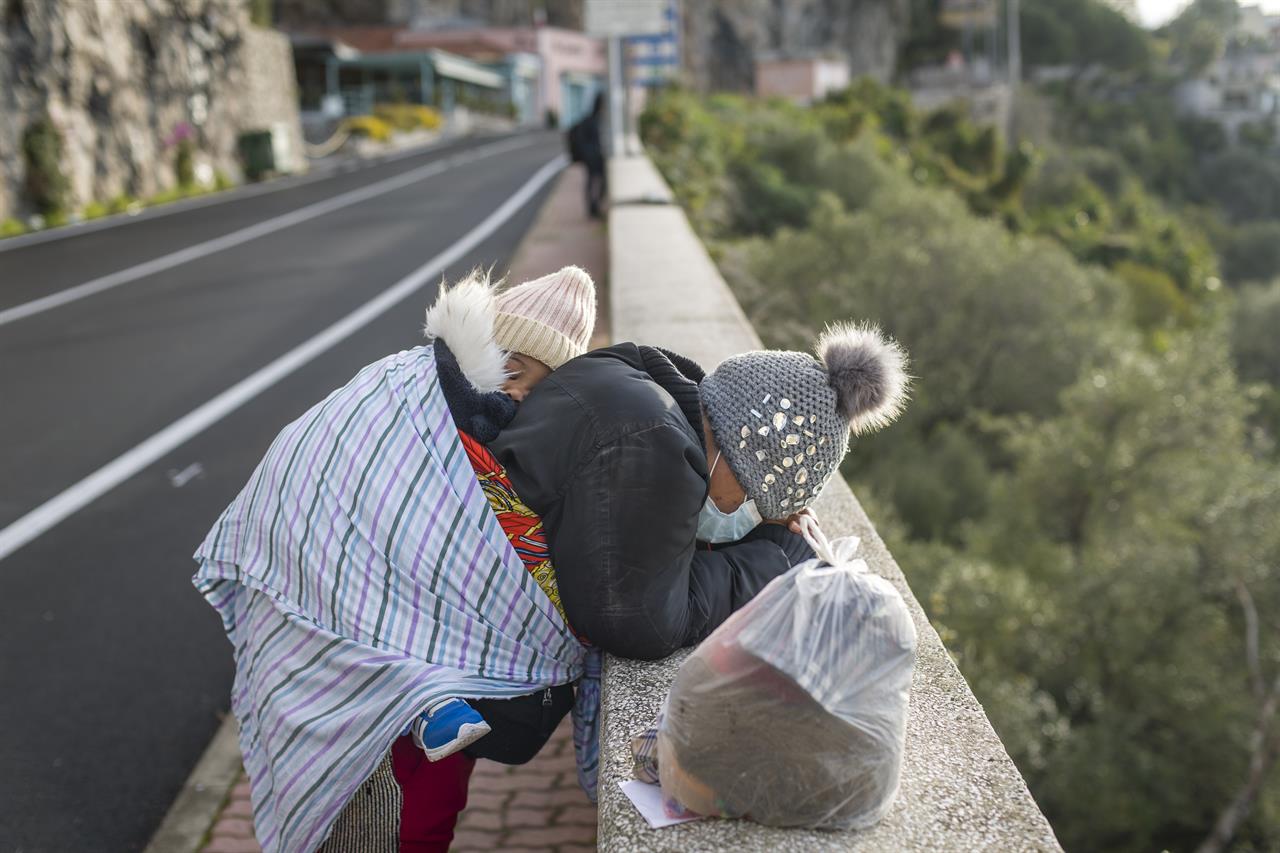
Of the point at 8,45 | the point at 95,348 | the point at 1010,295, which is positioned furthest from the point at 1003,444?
the point at 8,45

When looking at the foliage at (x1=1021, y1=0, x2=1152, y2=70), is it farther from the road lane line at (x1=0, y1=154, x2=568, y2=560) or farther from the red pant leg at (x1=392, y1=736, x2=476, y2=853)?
the red pant leg at (x1=392, y1=736, x2=476, y2=853)

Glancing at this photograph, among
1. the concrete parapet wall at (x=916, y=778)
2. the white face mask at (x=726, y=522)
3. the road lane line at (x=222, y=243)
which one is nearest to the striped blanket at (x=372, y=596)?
the concrete parapet wall at (x=916, y=778)

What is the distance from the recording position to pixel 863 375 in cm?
Answer: 258

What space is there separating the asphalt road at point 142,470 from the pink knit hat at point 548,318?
6.74 ft

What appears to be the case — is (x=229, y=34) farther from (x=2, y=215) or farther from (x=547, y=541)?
(x=547, y=541)

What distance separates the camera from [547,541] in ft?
8.35

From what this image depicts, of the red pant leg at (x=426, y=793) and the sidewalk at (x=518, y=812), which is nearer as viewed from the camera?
the red pant leg at (x=426, y=793)

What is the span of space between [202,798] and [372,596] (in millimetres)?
1716

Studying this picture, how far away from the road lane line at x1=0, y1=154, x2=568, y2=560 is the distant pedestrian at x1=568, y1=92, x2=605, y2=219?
1989 mm

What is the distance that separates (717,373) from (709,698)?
33.3 inches

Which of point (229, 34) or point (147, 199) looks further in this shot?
point (229, 34)

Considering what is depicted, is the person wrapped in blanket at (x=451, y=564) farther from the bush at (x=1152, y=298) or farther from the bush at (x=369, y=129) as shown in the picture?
the bush at (x=1152, y=298)

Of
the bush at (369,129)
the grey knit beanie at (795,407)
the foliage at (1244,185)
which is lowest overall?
the foliage at (1244,185)

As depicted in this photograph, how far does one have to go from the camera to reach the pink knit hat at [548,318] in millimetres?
2852
